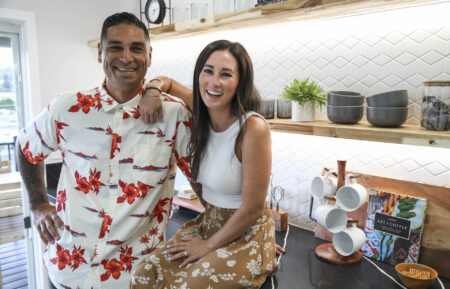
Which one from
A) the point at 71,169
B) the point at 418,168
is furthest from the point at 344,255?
the point at 71,169

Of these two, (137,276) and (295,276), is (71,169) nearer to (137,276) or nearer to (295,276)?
(137,276)

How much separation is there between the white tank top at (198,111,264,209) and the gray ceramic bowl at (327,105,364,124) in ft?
1.25

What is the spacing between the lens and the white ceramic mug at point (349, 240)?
1489mm

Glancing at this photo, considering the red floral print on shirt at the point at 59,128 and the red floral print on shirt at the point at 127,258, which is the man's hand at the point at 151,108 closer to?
the red floral print on shirt at the point at 59,128

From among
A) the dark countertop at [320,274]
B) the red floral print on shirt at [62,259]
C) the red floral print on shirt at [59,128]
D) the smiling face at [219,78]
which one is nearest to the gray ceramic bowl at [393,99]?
the smiling face at [219,78]

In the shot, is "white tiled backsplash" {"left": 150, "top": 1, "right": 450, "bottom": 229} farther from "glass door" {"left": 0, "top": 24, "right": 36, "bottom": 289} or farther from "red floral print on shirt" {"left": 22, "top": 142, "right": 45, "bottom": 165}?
"glass door" {"left": 0, "top": 24, "right": 36, "bottom": 289}

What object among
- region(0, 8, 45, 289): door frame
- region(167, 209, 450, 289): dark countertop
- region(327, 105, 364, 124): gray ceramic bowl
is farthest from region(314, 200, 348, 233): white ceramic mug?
region(0, 8, 45, 289): door frame

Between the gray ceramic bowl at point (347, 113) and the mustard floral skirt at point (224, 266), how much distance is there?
18.9 inches

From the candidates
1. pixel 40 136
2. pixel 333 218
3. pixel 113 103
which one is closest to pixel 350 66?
pixel 333 218

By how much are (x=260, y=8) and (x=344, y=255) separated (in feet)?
3.58

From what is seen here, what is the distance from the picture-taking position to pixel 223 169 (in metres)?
1.29

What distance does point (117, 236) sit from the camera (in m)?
1.34

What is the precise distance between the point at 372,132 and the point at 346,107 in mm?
158

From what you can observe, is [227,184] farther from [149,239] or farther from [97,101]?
[97,101]
